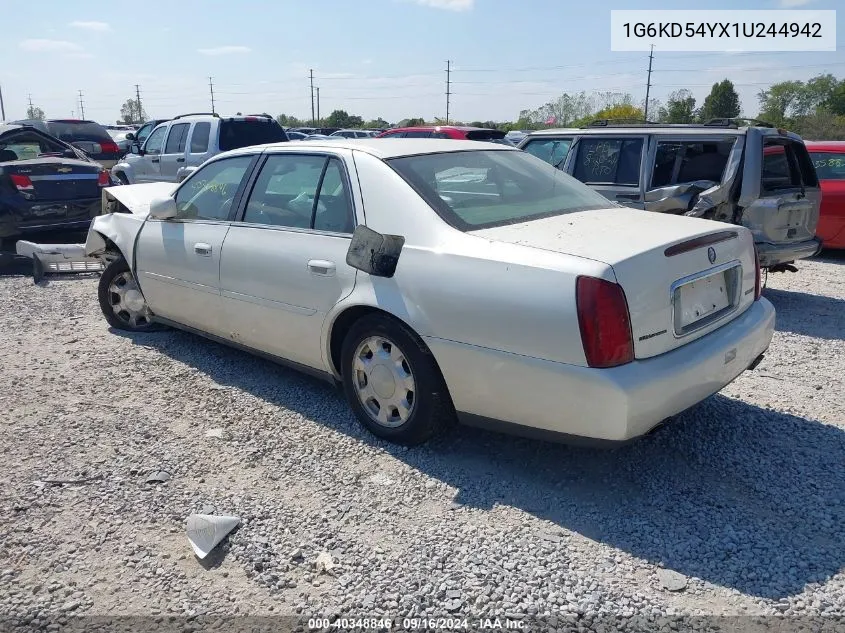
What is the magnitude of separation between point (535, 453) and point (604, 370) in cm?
99

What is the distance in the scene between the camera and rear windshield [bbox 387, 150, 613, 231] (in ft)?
11.9

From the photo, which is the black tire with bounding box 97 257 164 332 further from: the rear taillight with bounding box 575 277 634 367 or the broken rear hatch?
the rear taillight with bounding box 575 277 634 367

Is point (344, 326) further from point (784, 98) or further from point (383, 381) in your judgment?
point (784, 98)

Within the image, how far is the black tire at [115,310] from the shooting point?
579 centimetres

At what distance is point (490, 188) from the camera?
396cm

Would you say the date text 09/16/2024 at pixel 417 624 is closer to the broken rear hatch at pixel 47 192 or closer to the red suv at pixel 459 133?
the broken rear hatch at pixel 47 192

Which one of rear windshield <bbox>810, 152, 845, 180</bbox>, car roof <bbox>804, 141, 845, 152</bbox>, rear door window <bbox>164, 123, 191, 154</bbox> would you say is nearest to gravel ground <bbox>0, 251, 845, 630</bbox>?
rear windshield <bbox>810, 152, 845, 180</bbox>

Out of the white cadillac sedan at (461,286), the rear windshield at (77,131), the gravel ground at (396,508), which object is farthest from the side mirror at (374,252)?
the rear windshield at (77,131)

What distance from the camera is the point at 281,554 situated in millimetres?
2900

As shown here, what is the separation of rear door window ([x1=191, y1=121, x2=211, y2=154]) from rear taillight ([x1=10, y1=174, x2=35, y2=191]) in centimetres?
404

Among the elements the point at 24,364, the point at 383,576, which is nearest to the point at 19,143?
the point at 24,364

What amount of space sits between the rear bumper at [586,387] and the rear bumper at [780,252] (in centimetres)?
336

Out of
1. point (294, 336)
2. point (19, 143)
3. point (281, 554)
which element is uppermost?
point (19, 143)

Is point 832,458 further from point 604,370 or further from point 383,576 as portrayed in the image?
point 383,576
